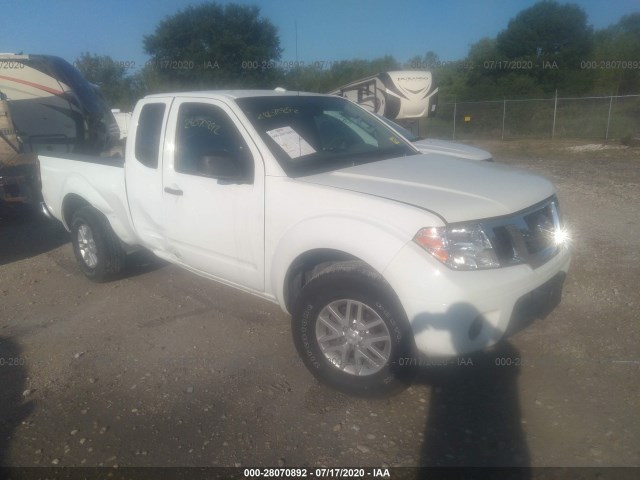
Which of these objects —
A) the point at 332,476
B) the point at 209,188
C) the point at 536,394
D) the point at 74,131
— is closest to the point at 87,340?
the point at 209,188

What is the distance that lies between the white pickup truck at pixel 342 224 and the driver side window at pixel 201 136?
1 centimetres

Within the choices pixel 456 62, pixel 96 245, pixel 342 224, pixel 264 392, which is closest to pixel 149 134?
pixel 96 245

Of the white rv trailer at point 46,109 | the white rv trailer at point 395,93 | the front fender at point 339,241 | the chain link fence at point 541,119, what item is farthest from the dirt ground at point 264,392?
the chain link fence at point 541,119

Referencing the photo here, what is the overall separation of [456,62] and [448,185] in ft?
129

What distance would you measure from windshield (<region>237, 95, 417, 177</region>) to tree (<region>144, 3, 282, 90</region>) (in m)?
24.9

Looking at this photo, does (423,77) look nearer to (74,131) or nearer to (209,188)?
(74,131)

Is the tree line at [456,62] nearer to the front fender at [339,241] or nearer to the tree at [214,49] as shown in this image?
the tree at [214,49]

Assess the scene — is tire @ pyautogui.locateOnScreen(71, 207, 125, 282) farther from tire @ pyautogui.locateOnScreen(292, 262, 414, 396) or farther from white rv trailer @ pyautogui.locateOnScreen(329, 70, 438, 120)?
white rv trailer @ pyautogui.locateOnScreen(329, 70, 438, 120)

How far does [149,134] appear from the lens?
4555 mm

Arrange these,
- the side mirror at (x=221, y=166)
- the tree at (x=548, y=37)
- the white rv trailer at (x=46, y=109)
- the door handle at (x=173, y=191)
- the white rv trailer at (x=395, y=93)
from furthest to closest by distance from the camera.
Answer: the tree at (x=548, y=37) < the white rv trailer at (x=395, y=93) < the white rv trailer at (x=46, y=109) < the door handle at (x=173, y=191) < the side mirror at (x=221, y=166)

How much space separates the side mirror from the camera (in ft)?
11.6

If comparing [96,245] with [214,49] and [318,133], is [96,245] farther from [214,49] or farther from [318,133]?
[214,49]

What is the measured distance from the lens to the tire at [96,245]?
527 centimetres

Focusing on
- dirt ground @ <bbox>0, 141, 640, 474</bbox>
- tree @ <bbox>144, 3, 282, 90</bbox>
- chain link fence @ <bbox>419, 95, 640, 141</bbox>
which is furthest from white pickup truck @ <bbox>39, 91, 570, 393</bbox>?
tree @ <bbox>144, 3, 282, 90</bbox>
